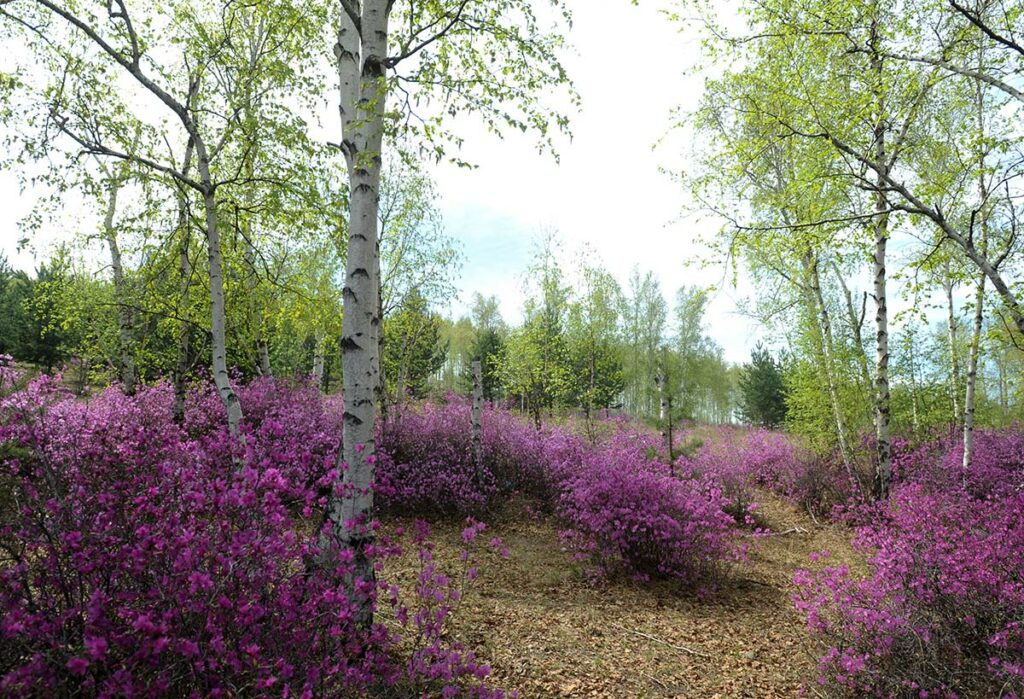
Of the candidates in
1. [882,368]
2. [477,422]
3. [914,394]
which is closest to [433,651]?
[477,422]

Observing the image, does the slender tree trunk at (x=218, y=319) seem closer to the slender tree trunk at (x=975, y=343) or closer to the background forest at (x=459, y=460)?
the background forest at (x=459, y=460)

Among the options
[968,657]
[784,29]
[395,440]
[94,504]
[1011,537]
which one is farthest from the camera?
[395,440]

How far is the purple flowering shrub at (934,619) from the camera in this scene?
3.36 metres

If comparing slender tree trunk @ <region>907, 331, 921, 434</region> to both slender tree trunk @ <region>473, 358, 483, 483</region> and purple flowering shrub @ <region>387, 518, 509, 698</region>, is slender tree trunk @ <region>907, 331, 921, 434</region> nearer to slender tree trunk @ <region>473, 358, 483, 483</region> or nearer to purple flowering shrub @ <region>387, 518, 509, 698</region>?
slender tree trunk @ <region>473, 358, 483, 483</region>

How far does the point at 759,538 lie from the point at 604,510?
12.4 feet

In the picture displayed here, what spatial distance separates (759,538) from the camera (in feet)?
27.0

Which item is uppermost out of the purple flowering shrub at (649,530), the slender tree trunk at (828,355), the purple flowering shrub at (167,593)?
the slender tree trunk at (828,355)

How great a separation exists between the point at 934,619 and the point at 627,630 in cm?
229

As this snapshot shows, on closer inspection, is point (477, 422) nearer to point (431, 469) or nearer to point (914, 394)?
point (431, 469)

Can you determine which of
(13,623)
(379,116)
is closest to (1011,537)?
(379,116)

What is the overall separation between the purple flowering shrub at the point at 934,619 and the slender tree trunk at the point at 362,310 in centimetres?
339

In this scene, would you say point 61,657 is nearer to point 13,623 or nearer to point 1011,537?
point 13,623

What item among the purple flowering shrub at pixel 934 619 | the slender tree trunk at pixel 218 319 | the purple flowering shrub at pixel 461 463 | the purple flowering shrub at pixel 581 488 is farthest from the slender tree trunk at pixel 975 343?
the slender tree trunk at pixel 218 319

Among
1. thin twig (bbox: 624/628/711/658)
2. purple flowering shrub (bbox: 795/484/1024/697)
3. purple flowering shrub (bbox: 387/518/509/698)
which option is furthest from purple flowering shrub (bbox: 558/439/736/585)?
purple flowering shrub (bbox: 387/518/509/698)
